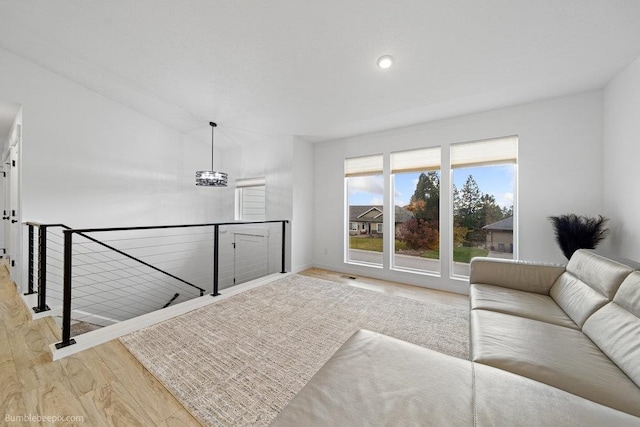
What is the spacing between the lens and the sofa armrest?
2.09m

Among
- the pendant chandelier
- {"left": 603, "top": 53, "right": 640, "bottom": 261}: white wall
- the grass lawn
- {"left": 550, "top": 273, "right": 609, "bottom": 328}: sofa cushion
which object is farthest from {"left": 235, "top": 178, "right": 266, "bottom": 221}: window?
{"left": 603, "top": 53, "right": 640, "bottom": 261}: white wall

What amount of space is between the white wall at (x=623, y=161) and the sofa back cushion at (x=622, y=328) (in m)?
1.40

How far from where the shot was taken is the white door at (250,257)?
471cm

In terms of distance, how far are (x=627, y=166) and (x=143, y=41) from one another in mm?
5061

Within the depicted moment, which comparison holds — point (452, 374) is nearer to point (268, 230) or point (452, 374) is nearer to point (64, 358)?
point (64, 358)

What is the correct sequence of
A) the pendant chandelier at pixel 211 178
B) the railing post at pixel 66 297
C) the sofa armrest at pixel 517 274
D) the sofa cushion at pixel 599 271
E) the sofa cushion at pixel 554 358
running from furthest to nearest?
the pendant chandelier at pixel 211 178
the sofa armrest at pixel 517 274
the railing post at pixel 66 297
the sofa cushion at pixel 599 271
the sofa cushion at pixel 554 358

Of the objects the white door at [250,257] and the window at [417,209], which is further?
the white door at [250,257]

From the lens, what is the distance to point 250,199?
209 inches

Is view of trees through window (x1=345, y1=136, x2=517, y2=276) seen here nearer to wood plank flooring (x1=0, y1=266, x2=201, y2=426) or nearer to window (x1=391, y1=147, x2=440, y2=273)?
window (x1=391, y1=147, x2=440, y2=273)

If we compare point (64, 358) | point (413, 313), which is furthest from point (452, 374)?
point (64, 358)

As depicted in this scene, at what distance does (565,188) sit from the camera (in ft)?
9.27

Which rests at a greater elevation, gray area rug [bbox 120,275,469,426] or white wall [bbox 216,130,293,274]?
white wall [bbox 216,130,293,274]

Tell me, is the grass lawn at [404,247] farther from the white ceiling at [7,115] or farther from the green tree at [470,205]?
the white ceiling at [7,115]

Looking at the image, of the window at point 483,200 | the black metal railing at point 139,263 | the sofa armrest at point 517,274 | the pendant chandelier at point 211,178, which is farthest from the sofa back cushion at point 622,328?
the pendant chandelier at point 211,178
